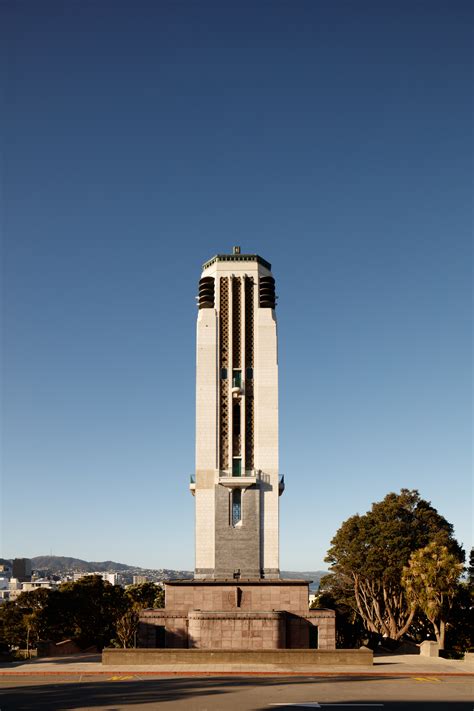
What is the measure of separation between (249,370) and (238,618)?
59.9 ft

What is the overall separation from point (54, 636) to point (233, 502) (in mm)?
28324

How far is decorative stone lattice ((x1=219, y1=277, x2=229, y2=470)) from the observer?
51.5m

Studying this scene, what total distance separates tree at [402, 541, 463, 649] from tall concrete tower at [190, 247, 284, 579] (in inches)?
382

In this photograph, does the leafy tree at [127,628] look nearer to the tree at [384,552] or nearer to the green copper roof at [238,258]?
the tree at [384,552]

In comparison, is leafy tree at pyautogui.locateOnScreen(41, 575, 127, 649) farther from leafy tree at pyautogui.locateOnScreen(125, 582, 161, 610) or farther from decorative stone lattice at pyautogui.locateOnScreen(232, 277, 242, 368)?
decorative stone lattice at pyautogui.locateOnScreen(232, 277, 242, 368)

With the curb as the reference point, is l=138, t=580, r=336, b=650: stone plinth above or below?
above

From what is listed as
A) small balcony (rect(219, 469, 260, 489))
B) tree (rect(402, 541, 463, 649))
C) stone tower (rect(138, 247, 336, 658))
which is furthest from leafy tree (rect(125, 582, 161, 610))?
tree (rect(402, 541, 463, 649))

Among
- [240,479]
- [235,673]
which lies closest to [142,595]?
[240,479]

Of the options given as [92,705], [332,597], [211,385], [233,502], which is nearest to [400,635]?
[332,597]

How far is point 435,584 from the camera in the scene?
153 ft

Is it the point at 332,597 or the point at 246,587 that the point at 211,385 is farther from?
the point at 332,597

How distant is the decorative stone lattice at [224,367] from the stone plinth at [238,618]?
9.21 metres

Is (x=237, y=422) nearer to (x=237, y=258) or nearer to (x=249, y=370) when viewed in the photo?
(x=249, y=370)

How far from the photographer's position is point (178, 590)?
4562cm
